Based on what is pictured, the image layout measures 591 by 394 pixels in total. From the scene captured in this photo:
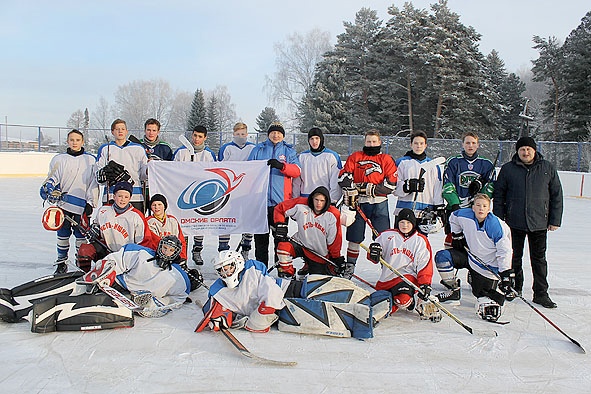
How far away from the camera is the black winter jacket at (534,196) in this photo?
3799mm

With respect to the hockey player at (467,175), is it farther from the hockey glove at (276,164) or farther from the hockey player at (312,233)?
the hockey glove at (276,164)

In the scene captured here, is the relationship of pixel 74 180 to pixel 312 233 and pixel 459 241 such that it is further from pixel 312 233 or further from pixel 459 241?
pixel 459 241

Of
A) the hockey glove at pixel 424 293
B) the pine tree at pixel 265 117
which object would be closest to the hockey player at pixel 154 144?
the hockey glove at pixel 424 293

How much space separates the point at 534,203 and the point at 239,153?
9.35ft

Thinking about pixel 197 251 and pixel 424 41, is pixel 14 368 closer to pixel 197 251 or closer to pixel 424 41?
pixel 197 251

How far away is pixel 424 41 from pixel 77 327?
73.6ft

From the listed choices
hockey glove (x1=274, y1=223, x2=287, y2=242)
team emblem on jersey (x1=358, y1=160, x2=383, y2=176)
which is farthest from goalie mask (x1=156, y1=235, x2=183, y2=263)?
team emblem on jersey (x1=358, y1=160, x2=383, y2=176)

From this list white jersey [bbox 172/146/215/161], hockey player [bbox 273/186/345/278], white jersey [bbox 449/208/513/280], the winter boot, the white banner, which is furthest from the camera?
white jersey [bbox 172/146/215/161]

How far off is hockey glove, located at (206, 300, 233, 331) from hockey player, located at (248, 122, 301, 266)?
1.41m

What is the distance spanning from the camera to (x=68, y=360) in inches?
104

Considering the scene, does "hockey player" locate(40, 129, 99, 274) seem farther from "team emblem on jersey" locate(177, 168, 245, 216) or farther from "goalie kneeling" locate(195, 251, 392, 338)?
"goalie kneeling" locate(195, 251, 392, 338)

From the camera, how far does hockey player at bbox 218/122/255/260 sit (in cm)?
480

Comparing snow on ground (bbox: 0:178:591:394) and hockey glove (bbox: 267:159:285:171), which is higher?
hockey glove (bbox: 267:159:285:171)

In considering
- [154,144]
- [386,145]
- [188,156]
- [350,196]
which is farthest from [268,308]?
[386,145]
